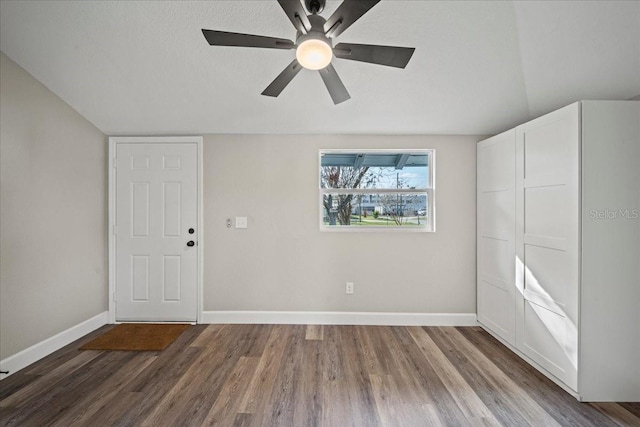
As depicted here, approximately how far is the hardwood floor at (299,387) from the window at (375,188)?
128 cm

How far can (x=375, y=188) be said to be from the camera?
11.2 feet

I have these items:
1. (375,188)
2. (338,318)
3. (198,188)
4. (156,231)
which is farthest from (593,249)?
(156,231)

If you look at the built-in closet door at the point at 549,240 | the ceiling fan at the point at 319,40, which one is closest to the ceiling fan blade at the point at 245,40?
the ceiling fan at the point at 319,40

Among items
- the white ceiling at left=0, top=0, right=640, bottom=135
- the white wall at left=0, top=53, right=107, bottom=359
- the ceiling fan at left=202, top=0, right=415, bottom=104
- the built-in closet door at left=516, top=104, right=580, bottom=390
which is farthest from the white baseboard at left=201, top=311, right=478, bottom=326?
the ceiling fan at left=202, top=0, right=415, bottom=104

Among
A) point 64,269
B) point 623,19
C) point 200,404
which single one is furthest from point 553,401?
point 64,269

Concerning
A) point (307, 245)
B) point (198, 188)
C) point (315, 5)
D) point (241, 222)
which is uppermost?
point (315, 5)

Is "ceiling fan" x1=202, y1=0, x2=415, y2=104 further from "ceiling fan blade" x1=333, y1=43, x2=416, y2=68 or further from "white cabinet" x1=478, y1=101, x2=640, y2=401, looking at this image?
"white cabinet" x1=478, y1=101, x2=640, y2=401

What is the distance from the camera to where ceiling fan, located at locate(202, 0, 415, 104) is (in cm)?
133

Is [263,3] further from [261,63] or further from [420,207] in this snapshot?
[420,207]

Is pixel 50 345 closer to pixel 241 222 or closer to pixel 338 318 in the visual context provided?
pixel 241 222

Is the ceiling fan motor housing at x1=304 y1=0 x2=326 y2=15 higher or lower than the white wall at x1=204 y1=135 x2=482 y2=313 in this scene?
higher

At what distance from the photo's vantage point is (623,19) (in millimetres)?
1915

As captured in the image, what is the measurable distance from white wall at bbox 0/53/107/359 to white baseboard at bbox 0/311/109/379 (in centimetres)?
4

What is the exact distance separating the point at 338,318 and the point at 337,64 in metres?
2.59
